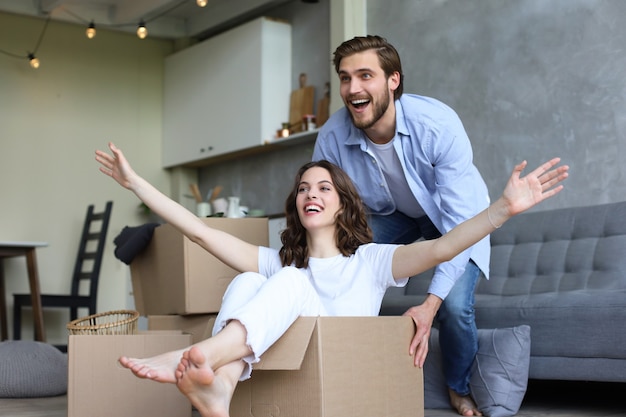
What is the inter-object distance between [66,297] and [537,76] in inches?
143

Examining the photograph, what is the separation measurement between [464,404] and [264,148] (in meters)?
3.49

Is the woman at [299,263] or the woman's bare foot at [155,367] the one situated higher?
the woman at [299,263]

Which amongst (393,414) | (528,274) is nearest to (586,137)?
(528,274)

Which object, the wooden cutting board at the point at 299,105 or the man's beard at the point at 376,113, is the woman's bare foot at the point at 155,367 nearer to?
the man's beard at the point at 376,113

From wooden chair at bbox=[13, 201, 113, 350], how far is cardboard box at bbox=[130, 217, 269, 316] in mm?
3045

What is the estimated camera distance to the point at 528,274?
3.46 meters

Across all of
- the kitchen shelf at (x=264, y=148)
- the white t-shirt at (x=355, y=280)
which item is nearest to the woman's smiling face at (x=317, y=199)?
the white t-shirt at (x=355, y=280)

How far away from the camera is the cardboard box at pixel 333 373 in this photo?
1839 millimetres

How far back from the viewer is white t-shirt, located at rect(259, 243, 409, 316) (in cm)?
218

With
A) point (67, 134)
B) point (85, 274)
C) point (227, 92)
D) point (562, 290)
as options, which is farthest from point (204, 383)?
point (67, 134)

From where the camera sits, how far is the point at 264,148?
5895 mm

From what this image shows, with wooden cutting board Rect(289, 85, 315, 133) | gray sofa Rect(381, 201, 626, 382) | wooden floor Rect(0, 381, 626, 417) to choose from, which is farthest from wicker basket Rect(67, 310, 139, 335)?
wooden cutting board Rect(289, 85, 315, 133)

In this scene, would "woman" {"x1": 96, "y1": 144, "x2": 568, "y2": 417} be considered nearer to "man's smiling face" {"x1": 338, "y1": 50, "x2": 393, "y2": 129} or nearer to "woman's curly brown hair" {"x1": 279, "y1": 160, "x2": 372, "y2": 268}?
"woman's curly brown hair" {"x1": 279, "y1": 160, "x2": 372, "y2": 268}

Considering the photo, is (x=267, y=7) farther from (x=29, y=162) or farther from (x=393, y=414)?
(x=393, y=414)
